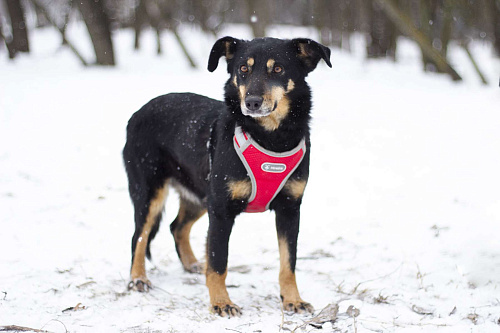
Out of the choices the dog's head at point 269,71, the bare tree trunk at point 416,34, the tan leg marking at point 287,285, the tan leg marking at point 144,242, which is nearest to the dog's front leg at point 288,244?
the tan leg marking at point 287,285

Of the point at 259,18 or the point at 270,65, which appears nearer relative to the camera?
the point at 270,65

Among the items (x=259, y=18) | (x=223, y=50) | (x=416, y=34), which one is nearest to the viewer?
(x=223, y=50)

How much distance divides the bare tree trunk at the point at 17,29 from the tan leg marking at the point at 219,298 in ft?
46.6

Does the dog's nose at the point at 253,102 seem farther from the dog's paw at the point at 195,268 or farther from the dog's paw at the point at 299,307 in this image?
the dog's paw at the point at 195,268

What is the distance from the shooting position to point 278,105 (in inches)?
153

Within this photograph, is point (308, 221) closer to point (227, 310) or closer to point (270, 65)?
point (227, 310)

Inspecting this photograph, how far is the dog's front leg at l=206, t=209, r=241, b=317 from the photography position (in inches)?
155

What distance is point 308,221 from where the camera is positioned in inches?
248

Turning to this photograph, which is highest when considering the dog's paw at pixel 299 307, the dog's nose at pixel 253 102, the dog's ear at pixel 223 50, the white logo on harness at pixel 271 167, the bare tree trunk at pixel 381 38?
the bare tree trunk at pixel 381 38

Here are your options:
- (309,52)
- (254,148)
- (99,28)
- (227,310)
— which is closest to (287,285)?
(227,310)

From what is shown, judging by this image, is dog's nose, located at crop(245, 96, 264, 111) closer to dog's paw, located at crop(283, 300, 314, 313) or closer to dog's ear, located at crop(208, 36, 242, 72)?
dog's ear, located at crop(208, 36, 242, 72)

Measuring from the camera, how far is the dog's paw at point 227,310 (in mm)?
3795

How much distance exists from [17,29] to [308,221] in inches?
551

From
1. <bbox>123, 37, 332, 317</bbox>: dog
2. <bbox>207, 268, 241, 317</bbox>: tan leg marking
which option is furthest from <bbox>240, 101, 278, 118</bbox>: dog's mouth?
<bbox>207, 268, 241, 317</bbox>: tan leg marking
